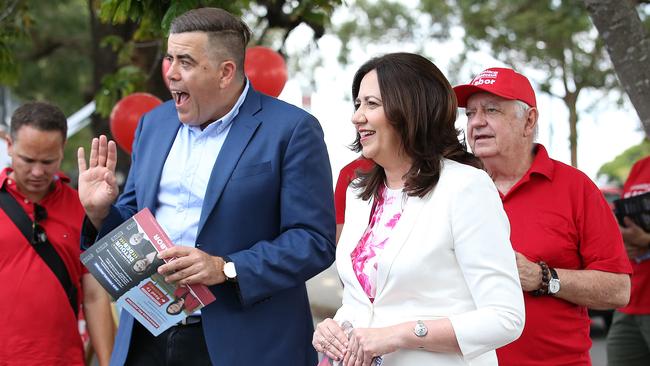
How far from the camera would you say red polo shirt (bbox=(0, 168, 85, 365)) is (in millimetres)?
3807

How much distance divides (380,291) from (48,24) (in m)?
15.3

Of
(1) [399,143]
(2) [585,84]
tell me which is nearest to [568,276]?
(1) [399,143]

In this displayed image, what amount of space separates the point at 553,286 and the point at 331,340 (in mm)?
1059

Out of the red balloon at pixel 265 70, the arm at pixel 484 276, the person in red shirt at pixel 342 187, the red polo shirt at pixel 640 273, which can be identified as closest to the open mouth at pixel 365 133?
the arm at pixel 484 276

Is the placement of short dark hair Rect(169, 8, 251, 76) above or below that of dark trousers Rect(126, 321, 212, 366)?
above

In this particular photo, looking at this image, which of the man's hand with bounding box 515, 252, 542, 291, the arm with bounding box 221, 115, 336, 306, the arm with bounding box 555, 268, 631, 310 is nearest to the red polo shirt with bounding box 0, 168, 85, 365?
the arm with bounding box 221, 115, 336, 306

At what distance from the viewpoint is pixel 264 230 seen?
3.28 metres

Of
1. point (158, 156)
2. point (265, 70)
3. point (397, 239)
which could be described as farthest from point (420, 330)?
point (265, 70)

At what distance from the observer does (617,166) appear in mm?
33312

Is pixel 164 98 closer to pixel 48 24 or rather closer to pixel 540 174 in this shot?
pixel 540 174

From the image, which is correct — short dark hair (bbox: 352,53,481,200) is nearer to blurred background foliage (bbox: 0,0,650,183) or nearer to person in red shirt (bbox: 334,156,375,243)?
person in red shirt (bbox: 334,156,375,243)

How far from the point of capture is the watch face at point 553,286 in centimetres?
327

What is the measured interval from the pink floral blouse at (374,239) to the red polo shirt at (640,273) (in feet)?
8.86

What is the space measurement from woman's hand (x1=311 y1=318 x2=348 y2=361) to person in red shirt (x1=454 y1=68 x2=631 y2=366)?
908mm
